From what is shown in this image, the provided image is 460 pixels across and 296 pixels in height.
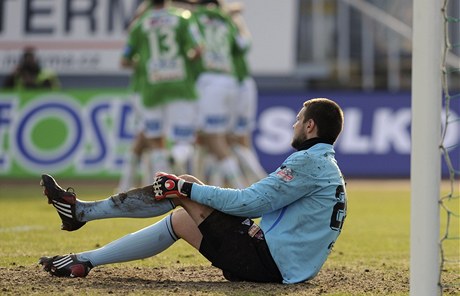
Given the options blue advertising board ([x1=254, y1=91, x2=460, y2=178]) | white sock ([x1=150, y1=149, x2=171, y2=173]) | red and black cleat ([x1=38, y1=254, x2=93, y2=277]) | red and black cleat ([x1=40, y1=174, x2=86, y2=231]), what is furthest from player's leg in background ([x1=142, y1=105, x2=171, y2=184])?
red and black cleat ([x1=40, y1=174, x2=86, y2=231])

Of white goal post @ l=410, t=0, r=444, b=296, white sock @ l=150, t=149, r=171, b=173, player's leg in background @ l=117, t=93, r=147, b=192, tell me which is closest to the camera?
white goal post @ l=410, t=0, r=444, b=296

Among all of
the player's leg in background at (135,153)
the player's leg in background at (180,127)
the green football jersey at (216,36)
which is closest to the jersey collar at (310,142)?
the player's leg in background at (180,127)

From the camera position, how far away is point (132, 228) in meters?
10.3

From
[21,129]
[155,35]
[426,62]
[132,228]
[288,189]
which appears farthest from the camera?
[21,129]

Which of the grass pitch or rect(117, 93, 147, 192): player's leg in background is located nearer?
the grass pitch

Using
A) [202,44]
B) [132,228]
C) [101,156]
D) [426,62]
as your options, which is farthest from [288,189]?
[101,156]

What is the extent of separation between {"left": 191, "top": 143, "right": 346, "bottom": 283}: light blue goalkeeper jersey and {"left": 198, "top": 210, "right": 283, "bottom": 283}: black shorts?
6cm

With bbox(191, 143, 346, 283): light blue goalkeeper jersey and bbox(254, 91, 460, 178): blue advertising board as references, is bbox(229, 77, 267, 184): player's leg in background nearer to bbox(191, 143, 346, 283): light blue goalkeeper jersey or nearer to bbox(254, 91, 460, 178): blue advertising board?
bbox(254, 91, 460, 178): blue advertising board

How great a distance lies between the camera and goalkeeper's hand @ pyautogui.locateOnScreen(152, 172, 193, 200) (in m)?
5.97

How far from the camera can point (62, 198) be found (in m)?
6.18

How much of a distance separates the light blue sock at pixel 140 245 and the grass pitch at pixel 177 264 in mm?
144

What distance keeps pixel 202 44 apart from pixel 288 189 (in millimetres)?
7760

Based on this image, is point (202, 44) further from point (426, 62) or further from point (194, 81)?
point (426, 62)

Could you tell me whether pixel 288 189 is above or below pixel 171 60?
below
